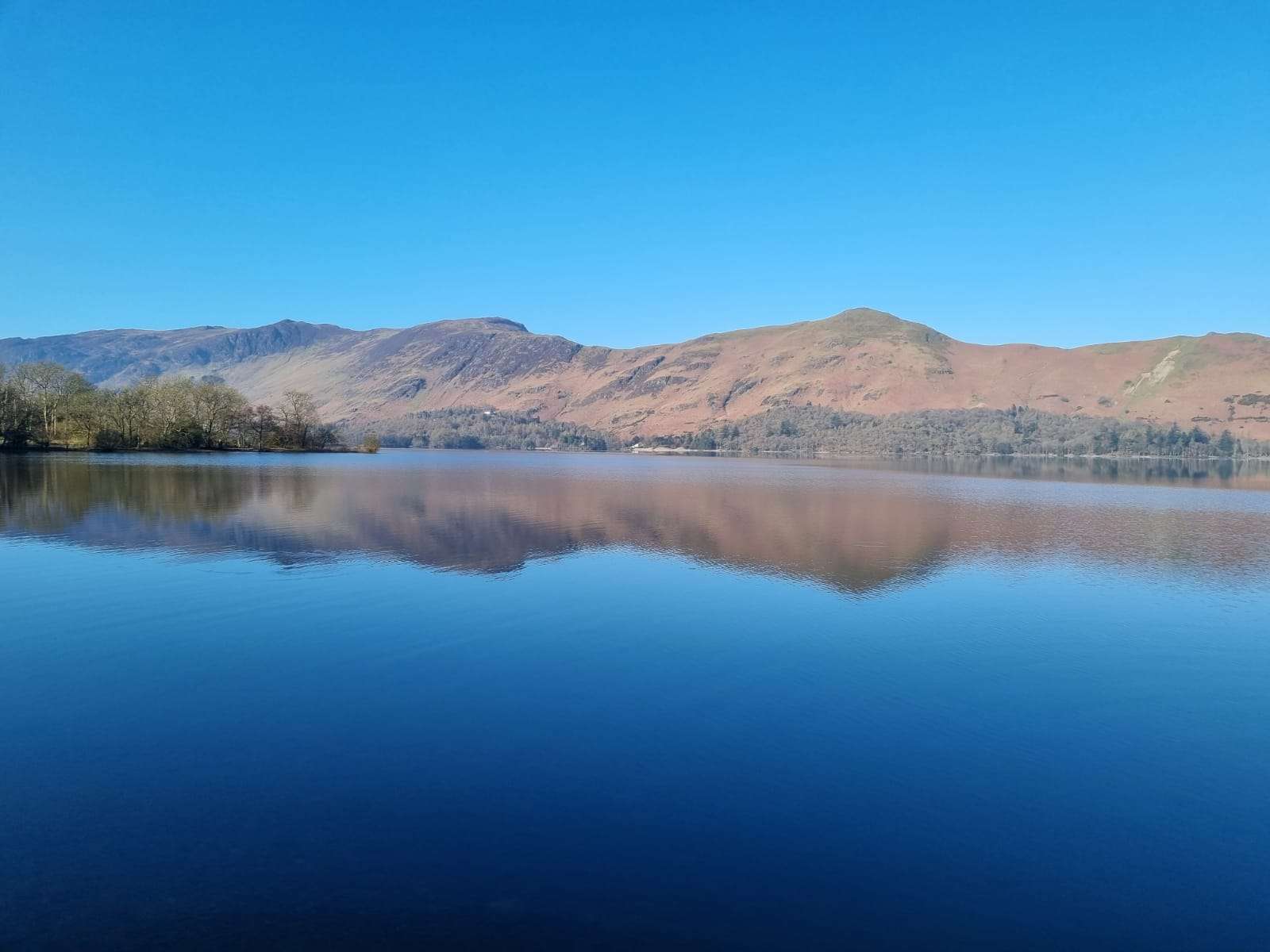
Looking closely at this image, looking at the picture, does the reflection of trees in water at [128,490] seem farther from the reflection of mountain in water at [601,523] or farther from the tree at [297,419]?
A: the tree at [297,419]

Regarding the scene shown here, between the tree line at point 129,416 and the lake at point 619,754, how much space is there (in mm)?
89083

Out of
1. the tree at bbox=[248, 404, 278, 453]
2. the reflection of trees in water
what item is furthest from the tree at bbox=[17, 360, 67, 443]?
the tree at bbox=[248, 404, 278, 453]

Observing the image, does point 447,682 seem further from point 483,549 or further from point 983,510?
point 983,510

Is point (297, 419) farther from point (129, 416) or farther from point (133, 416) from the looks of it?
point (129, 416)

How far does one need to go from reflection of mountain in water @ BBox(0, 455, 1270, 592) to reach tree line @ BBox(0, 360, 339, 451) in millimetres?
33925

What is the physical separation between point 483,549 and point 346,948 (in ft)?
81.3

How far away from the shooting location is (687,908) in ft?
27.2

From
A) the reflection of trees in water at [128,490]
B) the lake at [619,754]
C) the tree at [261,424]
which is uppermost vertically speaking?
the tree at [261,424]

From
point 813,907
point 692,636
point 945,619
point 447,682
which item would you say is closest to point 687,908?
point 813,907

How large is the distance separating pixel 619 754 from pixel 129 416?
120927 mm

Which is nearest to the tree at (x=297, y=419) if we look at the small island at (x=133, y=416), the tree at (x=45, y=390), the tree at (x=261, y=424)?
the small island at (x=133, y=416)

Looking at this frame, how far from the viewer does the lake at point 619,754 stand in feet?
27.2

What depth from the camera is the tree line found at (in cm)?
9712

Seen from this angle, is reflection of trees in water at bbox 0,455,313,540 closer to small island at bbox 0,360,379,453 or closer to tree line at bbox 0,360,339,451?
small island at bbox 0,360,379,453
